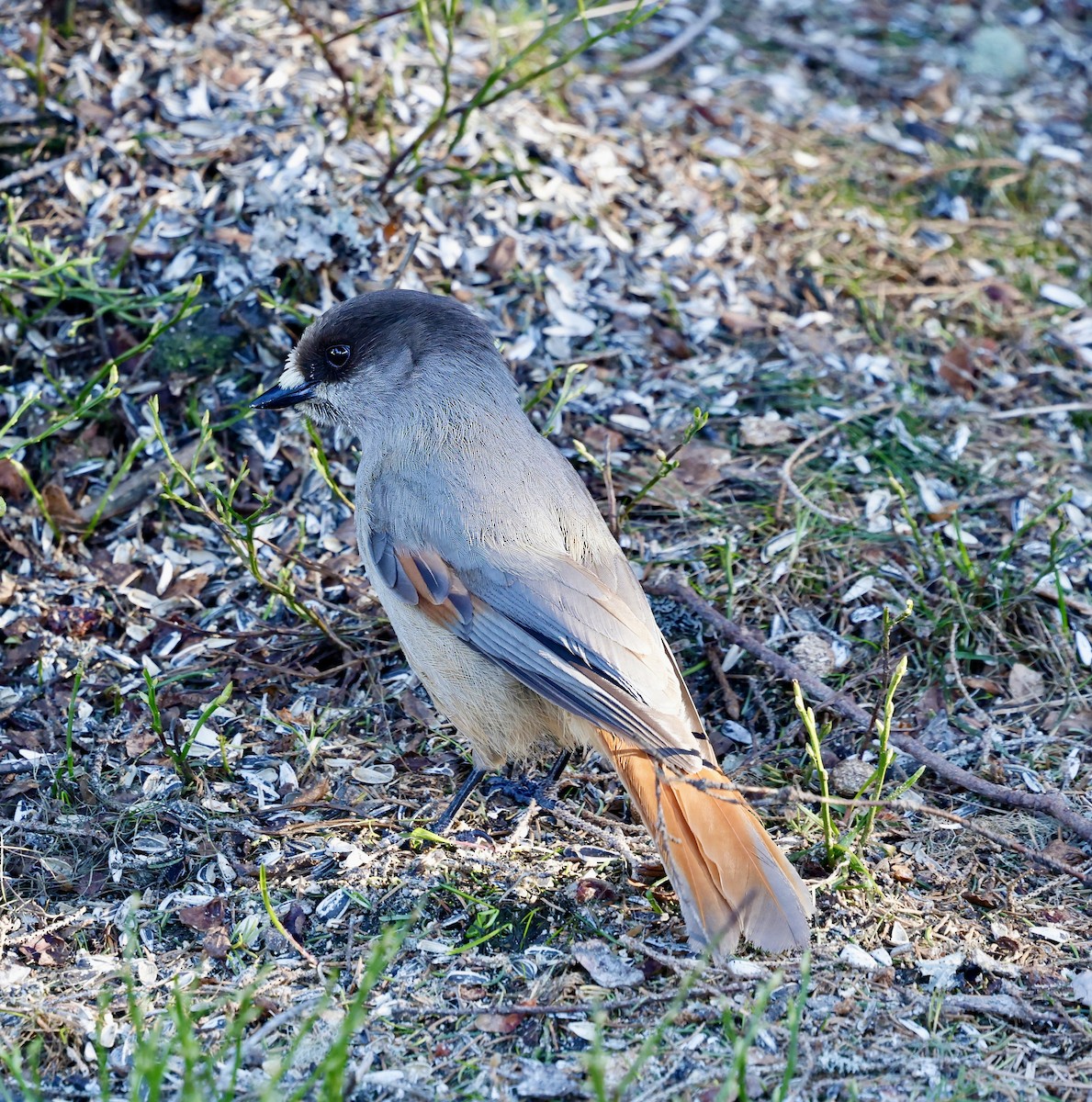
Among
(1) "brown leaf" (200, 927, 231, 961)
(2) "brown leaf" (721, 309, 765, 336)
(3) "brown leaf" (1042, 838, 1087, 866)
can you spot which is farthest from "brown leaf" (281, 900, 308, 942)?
(2) "brown leaf" (721, 309, 765, 336)

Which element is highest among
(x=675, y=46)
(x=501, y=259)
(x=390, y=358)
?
(x=675, y=46)

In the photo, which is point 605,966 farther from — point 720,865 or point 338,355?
point 338,355

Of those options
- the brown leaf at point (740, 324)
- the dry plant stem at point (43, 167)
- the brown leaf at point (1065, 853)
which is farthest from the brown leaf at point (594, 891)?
the dry plant stem at point (43, 167)

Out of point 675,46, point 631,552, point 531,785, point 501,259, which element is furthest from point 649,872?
point 675,46

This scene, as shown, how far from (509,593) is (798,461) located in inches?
62.6

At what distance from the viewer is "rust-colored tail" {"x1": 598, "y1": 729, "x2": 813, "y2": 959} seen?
120 inches

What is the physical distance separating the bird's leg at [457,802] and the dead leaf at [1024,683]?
162cm

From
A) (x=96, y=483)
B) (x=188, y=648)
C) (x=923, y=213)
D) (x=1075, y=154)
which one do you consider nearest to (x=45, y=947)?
(x=188, y=648)

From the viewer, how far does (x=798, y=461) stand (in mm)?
4699

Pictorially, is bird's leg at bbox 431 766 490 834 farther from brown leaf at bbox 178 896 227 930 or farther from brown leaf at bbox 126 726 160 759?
brown leaf at bbox 126 726 160 759

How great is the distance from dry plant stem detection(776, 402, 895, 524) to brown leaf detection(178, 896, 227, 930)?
7.29 ft

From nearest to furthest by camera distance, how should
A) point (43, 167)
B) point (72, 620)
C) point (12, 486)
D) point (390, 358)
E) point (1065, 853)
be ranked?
point (1065, 853) → point (390, 358) → point (72, 620) → point (12, 486) → point (43, 167)

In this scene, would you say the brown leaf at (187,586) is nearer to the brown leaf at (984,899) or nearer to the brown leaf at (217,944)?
the brown leaf at (217,944)

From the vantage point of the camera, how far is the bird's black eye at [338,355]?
4.06 metres
